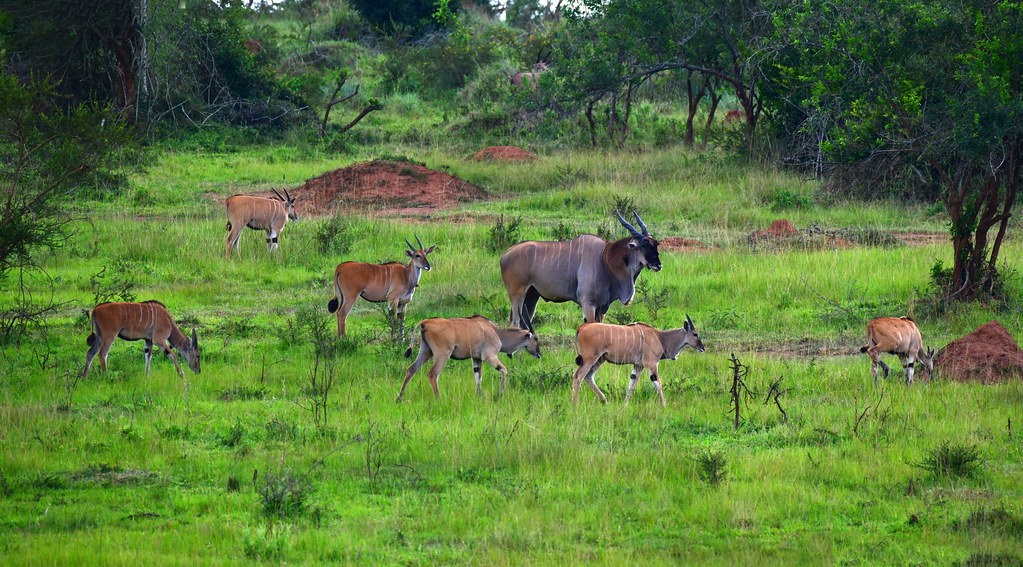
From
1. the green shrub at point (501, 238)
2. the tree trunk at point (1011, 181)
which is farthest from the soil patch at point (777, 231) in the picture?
the tree trunk at point (1011, 181)

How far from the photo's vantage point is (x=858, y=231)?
1658 centimetres

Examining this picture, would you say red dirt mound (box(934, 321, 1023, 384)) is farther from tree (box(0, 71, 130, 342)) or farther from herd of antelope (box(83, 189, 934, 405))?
tree (box(0, 71, 130, 342))

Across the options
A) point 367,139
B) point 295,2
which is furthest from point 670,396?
point 295,2

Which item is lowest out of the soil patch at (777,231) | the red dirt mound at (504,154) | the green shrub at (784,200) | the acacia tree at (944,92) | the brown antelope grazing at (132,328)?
the brown antelope grazing at (132,328)

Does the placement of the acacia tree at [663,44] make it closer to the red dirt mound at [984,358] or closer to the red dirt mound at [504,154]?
the red dirt mound at [504,154]

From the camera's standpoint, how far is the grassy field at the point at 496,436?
19.1ft

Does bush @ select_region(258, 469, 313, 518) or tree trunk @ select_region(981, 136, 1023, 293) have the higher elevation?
tree trunk @ select_region(981, 136, 1023, 293)

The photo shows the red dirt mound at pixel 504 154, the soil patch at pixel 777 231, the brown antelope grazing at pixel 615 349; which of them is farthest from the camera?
the red dirt mound at pixel 504 154

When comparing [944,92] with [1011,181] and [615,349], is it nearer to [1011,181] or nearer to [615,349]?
[1011,181]

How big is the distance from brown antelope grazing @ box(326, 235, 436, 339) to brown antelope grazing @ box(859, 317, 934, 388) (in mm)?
4621

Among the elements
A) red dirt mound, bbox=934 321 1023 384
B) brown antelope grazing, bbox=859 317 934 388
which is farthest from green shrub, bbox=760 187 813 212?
brown antelope grazing, bbox=859 317 934 388

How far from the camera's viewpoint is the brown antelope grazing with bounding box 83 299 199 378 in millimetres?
9117

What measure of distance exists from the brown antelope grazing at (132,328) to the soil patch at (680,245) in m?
7.98

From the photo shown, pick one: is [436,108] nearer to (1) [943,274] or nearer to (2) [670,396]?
(1) [943,274]
